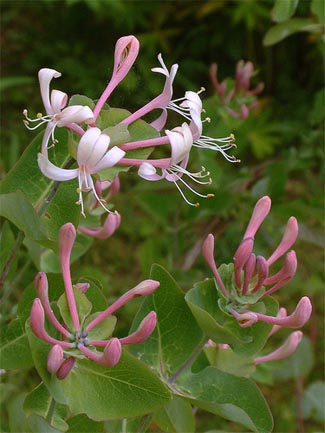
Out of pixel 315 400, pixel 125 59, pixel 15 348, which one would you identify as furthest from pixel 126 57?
pixel 315 400

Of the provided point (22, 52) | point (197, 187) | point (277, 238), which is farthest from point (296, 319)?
point (22, 52)

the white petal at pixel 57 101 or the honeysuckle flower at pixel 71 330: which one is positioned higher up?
the white petal at pixel 57 101

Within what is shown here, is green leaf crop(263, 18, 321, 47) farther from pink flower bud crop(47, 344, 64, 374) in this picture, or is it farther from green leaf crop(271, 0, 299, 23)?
pink flower bud crop(47, 344, 64, 374)

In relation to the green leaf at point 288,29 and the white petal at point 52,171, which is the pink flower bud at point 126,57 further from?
the green leaf at point 288,29

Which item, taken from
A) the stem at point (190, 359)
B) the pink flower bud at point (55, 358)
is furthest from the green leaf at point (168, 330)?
the pink flower bud at point (55, 358)

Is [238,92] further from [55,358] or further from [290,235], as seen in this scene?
[55,358]

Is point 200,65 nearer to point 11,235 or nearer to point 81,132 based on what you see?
point 11,235
